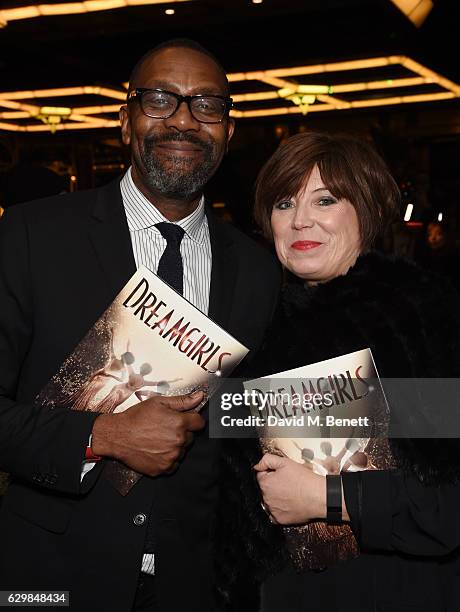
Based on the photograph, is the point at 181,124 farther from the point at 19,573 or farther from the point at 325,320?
the point at 19,573

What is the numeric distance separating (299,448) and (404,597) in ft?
1.28

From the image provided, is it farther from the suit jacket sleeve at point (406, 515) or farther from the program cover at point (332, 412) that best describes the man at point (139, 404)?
the suit jacket sleeve at point (406, 515)

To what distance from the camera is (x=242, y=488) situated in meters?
1.74

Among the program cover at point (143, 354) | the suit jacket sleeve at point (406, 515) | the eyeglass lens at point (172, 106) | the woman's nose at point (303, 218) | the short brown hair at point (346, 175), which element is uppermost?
the eyeglass lens at point (172, 106)

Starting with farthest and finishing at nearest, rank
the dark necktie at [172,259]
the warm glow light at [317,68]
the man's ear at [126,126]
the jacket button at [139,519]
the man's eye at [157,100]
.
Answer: the warm glow light at [317,68], the man's ear at [126,126], the man's eye at [157,100], the dark necktie at [172,259], the jacket button at [139,519]

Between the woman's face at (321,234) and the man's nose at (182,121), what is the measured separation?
34cm

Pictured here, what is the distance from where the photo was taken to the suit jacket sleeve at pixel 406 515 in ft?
4.91

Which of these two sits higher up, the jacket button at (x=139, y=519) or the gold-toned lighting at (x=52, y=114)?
the gold-toned lighting at (x=52, y=114)

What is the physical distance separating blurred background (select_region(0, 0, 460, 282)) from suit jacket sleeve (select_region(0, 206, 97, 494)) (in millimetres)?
1885

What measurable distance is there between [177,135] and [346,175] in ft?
1.53

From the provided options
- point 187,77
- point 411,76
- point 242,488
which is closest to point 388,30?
point 411,76

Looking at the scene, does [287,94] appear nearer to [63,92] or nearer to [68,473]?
[63,92]

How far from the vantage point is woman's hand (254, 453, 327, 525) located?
1550 millimetres

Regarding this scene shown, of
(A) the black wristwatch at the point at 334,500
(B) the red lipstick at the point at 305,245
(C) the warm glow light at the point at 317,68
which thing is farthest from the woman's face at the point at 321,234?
(C) the warm glow light at the point at 317,68
